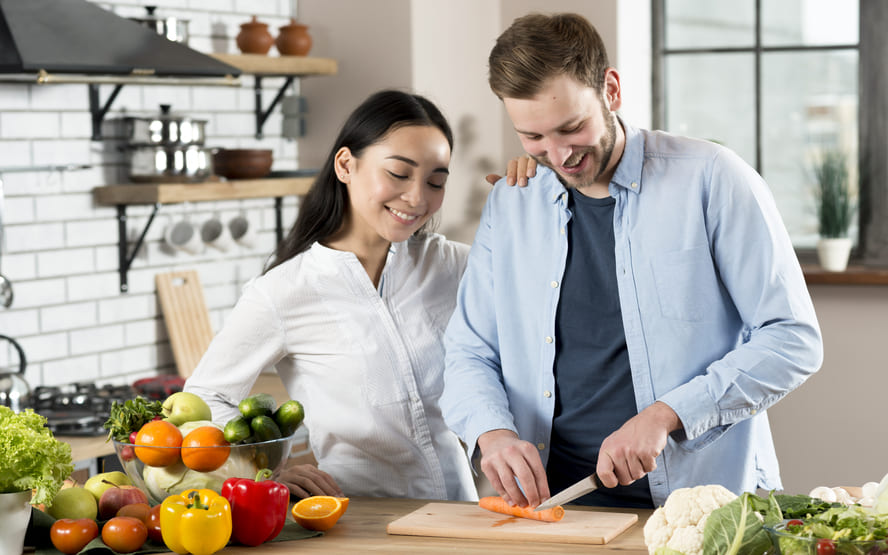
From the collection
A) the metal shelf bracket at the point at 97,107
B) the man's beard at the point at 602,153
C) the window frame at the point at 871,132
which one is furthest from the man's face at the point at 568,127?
the window frame at the point at 871,132

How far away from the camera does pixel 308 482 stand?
6.77ft

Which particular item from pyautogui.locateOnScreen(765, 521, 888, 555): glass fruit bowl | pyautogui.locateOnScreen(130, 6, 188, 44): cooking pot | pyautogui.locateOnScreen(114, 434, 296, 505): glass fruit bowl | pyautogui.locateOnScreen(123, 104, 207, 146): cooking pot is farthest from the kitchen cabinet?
pyautogui.locateOnScreen(765, 521, 888, 555): glass fruit bowl

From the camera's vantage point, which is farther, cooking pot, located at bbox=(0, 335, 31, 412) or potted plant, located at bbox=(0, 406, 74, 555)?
cooking pot, located at bbox=(0, 335, 31, 412)

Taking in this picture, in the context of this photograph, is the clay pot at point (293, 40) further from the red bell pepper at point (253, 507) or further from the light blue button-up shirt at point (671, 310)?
the red bell pepper at point (253, 507)

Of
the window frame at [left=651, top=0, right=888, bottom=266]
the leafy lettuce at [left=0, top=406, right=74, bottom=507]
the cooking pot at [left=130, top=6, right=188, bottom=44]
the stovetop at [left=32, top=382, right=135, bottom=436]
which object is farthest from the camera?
the window frame at [left=651, top=0, right=888, bottom=266]

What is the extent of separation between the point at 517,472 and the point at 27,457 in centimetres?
78

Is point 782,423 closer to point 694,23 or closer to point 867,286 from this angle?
point 867,286

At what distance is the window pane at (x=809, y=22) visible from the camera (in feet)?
14.7

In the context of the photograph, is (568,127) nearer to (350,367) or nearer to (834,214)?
(350,367)

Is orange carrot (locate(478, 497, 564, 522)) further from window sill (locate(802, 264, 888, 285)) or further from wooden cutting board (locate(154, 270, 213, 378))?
window sill (locate(802, 264, 888, 285))

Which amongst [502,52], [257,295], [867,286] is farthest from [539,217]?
[867,286]

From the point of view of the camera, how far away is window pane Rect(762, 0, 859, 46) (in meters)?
4.48

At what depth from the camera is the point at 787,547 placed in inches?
53.4

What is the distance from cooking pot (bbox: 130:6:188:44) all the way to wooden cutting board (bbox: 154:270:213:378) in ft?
2.90
